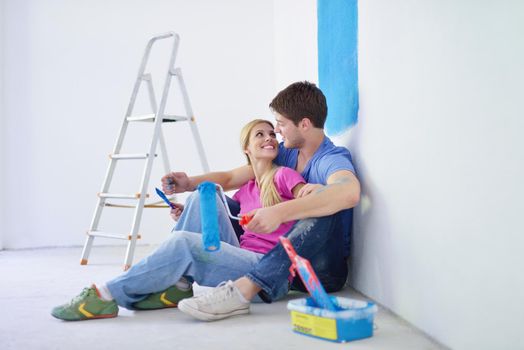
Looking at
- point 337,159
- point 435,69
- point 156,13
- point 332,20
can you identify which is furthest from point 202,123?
point 435,69

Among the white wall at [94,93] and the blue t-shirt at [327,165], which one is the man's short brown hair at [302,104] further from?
the white wall at [94,93]

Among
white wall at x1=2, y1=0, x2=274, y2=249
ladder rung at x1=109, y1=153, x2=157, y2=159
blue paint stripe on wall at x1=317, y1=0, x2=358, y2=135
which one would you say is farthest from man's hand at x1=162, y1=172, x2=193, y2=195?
white wall at x1=2, y1=0, x2=274, y2=249

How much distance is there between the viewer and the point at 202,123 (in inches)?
181

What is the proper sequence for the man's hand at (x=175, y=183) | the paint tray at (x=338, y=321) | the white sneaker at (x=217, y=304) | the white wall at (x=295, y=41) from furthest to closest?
the white wall at (x=295, y=41)
the man's hand at (x=175, y=183)
the white sneaker at (x=217, y=304)
the paint tray at (x=338, y=321)

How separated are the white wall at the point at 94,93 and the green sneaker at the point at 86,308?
2.51 meters

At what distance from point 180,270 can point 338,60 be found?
49.5 inches

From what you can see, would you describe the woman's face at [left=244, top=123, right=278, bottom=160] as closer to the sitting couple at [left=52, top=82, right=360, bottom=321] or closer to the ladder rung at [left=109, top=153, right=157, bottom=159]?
the sitting couple at [left=52, top=82, right=360, bottom=321]

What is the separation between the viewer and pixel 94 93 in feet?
14.8

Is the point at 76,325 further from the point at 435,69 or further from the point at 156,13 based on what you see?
the point at 156,13

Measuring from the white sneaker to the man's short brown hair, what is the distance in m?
0.77

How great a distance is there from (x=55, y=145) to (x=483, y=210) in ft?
12.3

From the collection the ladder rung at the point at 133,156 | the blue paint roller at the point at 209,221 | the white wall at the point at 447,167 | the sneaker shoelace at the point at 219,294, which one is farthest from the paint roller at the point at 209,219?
the ladder rung at the point at 133,156

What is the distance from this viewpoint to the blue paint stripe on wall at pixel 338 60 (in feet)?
8.25

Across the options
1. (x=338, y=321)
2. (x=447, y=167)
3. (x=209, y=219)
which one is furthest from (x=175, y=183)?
(x=447, y=167)
